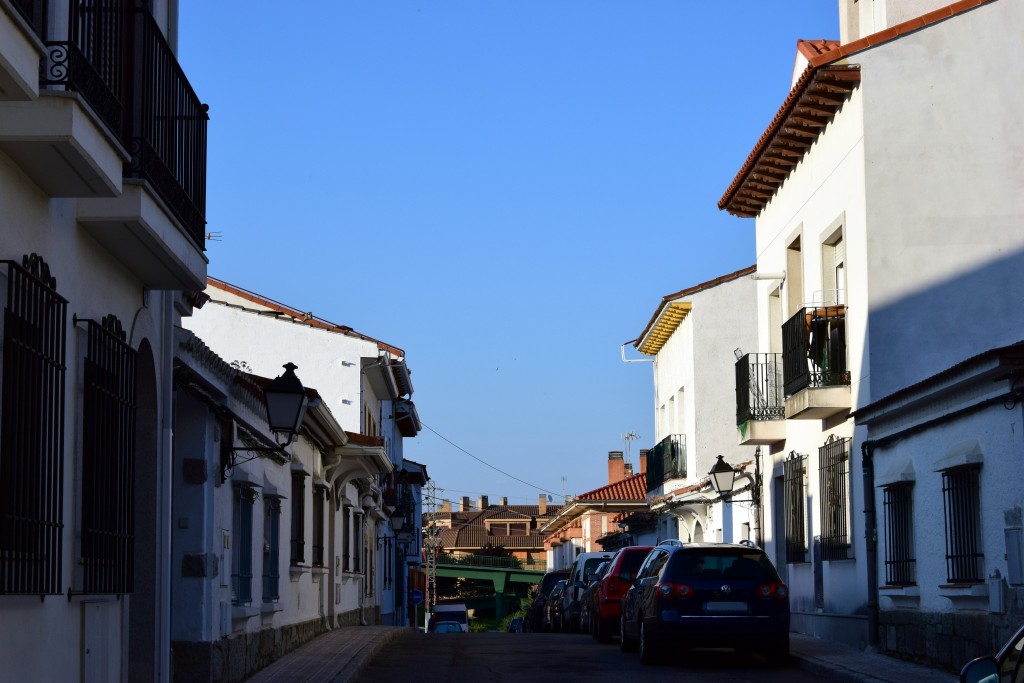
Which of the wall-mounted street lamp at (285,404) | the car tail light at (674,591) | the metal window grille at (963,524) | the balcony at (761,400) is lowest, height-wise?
the car tail light at (674,591)

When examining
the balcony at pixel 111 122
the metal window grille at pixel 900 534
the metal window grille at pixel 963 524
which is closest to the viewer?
the balcony at pixel 111 122

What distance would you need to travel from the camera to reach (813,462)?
69.9 feet

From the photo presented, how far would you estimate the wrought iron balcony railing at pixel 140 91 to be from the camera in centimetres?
786

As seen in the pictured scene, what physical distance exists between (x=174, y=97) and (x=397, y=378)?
29.9 metres

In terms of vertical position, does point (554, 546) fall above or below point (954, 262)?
below

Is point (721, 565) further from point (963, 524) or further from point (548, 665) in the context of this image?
point (963, 524)

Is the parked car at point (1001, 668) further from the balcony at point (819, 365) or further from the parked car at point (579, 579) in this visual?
the parked car at point (579, 579)

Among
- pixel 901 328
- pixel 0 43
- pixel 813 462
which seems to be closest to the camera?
pixel 0 43

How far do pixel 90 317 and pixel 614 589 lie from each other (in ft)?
49.6

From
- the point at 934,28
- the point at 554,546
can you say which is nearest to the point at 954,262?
the point at 934,28

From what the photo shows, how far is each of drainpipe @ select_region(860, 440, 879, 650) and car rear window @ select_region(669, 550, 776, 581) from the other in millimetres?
1443

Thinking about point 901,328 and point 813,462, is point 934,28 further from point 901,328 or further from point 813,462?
point 813,462

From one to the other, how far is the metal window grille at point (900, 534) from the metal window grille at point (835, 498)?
2.03m

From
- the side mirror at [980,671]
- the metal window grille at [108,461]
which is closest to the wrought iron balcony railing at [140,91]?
the metal window grille at [108,461]
